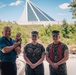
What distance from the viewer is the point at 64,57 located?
5.18 m

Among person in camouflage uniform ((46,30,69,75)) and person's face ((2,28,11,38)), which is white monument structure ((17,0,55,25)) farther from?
person's face ((2,28,11,38))

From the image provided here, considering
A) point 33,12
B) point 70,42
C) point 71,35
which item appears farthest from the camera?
point 33,12

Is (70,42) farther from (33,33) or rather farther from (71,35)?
(33,33)

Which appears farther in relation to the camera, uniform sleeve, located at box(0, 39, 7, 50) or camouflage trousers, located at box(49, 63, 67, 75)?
camouflage trousers, located at box(49, 63, 67, 75)

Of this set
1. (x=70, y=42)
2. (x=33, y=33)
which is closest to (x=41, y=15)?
(x=70, y=42)

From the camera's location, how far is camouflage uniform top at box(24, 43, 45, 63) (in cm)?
523

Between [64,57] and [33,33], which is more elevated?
[33,33]

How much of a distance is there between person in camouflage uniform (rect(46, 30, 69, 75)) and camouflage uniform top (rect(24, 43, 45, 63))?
0.13 metres

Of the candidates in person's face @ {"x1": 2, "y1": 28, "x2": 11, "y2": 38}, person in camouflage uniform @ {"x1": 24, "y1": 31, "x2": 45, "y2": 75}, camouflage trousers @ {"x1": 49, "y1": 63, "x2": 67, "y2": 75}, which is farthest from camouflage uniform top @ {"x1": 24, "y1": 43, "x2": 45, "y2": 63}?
person's face @ {"x1": 2, "y1": 28, "x2": 11, "y2": 38}

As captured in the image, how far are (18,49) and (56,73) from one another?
746mm

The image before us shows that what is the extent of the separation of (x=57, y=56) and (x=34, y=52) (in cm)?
38

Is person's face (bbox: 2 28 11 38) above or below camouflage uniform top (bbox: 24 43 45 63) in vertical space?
above

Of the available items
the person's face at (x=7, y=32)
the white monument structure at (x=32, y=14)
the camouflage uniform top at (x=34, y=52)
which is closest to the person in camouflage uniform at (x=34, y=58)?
the camouflage uniform top at (x=34, y=52)

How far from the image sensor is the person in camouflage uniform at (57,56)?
16.9 feet
